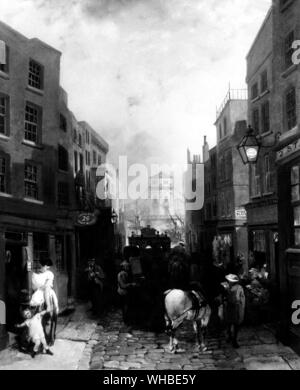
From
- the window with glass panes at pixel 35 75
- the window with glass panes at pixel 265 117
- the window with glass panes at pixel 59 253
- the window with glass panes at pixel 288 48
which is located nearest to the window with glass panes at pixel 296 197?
the window with glass panes at pixel 288 48

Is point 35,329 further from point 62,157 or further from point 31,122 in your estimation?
point 31,122

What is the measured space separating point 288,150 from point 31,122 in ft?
16.9

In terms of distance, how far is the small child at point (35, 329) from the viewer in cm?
663

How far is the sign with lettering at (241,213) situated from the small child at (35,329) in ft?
22.4

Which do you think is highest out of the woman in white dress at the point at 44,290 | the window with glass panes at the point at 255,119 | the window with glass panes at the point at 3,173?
the window with glass panes at the point at 255,119

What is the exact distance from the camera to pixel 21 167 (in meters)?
8.56

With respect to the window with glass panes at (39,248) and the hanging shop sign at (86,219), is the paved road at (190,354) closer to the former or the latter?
the window with glass panes at (39,248)

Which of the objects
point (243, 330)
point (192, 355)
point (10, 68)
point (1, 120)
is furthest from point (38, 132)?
point (243, 330)

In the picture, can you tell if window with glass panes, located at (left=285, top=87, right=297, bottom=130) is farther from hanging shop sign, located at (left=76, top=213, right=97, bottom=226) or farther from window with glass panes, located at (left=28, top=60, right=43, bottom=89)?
window with glass panes, located at (left=28, top=60, right=43, bottom=89)

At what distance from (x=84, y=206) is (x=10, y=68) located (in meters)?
3.28

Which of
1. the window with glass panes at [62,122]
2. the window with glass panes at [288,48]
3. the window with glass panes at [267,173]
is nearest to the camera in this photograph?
the window with glass panes at [62,122]

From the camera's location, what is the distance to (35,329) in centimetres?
678

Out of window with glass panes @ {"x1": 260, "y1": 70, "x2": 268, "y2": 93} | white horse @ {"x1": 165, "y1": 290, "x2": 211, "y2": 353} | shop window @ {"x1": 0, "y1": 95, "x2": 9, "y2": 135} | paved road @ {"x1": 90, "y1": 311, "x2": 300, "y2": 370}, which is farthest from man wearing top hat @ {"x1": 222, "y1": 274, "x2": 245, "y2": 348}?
window with glass panes @ {"x1": 260, "y1": 70, "x2": 268, "y2": 93}

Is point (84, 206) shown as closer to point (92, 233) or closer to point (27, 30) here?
point (92, 233)
